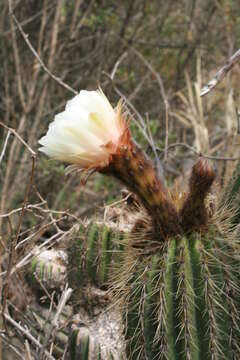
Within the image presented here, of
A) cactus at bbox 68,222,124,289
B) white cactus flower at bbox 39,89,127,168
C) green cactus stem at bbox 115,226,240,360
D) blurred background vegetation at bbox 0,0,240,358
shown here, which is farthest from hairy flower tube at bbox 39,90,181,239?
blurred background vegetation at bbox 0,0,240,358

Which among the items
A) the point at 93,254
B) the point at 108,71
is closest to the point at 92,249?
the point at 93,254

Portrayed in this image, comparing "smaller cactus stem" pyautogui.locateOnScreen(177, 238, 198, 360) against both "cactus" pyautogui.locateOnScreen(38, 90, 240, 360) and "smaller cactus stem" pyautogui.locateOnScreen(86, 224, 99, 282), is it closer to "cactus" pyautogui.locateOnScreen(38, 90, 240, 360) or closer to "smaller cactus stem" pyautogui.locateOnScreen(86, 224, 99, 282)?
"cactus" pyautogui.locateOnScreen(38, 90, 240, 360)

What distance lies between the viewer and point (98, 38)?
4082mm

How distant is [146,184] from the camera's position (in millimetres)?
1133

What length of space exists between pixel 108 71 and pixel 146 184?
2969 mm

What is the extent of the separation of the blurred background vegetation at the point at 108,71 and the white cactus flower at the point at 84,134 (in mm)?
1765

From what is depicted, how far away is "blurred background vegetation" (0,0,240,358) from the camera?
321cm

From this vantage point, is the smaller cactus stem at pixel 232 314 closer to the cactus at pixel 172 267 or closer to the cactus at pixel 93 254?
the cactus at pixel 172 267

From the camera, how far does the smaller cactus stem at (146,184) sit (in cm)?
110

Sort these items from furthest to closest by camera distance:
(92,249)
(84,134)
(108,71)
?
(108,71)
(92,249)
(84,134)

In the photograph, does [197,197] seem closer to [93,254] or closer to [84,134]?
[84,134]

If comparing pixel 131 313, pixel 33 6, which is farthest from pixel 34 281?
pixel 33 6

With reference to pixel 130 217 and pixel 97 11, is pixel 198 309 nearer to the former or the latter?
pixel 130 217

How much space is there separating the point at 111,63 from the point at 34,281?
8.38ft
